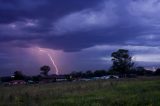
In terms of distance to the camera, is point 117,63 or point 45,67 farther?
point 45,67

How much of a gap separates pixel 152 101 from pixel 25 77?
10029 centimetres

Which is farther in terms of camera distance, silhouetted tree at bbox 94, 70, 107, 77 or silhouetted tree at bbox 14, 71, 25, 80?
silhouetted tree at bbox 94, 70, 107, 77

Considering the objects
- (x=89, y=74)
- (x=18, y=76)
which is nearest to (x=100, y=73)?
(x=89, y=74)

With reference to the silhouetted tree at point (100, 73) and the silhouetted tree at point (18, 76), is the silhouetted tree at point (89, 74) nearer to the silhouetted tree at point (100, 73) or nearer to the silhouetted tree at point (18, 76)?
the silhouetted tree at point (100, 73)

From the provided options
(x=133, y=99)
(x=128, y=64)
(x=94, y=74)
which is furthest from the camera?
(x=94, y=74)

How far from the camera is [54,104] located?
22.1m

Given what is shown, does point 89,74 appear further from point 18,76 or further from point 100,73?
point 18,76

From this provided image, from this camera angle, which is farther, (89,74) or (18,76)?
(89,74)

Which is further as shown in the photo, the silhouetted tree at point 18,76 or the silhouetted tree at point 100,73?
the silhouetted tree at point 100,73

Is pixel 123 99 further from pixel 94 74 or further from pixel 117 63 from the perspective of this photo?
pixel 94 74

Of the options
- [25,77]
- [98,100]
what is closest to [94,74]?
[25,77]

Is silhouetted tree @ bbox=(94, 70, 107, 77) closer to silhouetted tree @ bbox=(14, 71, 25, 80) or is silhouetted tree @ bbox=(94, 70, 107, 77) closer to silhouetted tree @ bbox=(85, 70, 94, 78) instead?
silhouetted tree @ bbox=(85, 70, 94, 78)

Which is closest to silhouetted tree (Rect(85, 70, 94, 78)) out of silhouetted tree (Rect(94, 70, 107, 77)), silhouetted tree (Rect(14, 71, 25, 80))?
silhouetted tree (Rect(94, 70, 107, 77))

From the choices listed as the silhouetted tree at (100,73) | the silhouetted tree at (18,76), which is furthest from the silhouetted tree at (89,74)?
the silhouetted tree at (18,76)
